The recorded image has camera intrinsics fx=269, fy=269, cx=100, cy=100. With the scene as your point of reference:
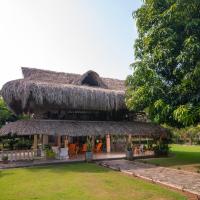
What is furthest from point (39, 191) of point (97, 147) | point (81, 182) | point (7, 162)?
point (97, 147)

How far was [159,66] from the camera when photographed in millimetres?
13852

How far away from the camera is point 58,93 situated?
18031 millimetres

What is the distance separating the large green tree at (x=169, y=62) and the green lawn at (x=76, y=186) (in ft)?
11.8

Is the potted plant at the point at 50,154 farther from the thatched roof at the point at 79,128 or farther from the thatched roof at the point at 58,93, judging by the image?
the thatched roof at the point at 58,93

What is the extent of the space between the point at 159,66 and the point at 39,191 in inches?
339

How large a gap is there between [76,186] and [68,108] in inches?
390

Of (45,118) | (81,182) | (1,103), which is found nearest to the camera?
(81,182)

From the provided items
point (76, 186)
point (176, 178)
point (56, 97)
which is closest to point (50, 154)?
point (56, 97)

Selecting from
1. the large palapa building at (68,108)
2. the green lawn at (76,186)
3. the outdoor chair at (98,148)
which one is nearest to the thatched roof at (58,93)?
the large palapa building at (68,108)

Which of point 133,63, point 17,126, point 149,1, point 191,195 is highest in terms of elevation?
point 149,1

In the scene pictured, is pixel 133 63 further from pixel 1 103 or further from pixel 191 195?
pixel 1 103

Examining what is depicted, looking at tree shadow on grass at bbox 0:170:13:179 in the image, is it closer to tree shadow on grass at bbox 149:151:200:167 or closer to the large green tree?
the large green tree

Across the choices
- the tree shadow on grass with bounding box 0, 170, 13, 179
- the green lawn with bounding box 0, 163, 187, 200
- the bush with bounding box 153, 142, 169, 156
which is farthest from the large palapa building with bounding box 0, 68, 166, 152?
the green lawn with bounding box 0, 163, 187, 200

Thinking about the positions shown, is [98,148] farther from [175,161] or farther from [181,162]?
[181,162]
